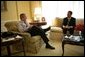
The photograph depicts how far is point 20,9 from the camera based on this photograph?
16.7 ft

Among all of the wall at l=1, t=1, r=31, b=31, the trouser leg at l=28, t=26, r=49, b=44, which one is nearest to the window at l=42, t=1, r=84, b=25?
the wall at l=1, t=1, r=31, b=31

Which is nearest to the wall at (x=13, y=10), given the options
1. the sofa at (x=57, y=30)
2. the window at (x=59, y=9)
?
the window at (x=59, y=9)

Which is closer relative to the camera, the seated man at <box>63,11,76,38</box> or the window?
the seated man at <box>63,11,76,38</box>

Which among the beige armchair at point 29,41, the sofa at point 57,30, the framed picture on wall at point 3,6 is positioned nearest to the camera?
the beige armchair at point 29,41

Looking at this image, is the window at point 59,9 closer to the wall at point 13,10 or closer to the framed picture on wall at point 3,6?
the wall at point 13,10

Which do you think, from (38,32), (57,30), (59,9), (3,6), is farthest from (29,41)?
(59,9)

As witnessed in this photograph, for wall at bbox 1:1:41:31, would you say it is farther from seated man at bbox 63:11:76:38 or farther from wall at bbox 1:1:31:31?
seated man at bbox 63:11:76:38

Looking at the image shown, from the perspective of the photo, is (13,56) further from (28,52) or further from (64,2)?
(64,2)

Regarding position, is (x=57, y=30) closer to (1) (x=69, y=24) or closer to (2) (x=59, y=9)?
(1) (x=69, y=24)

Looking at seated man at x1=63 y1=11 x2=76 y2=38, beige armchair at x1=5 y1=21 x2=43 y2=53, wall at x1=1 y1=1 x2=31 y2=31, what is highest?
wall at x1=1 y1=1 x2=31 y2=31

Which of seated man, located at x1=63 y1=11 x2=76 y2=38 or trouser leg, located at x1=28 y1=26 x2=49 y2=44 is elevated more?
seated man, located at x1=63 y1=11 x2=76 y2=38

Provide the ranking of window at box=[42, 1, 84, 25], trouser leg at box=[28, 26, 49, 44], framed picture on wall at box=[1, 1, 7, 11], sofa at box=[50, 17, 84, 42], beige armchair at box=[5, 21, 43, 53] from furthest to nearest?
window at box=[42, 1, 84, 25], sofa at box=[50, 17, 84, 42], framed picture on wall at box=[1, 1, 7, 11], trouser leg at box=[28, 26, 49, 44], beige armchair at box=[5, 21, 43, 53]

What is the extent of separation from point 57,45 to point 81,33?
96cm

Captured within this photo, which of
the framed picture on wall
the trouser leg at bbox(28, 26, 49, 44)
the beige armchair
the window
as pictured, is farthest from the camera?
the window
